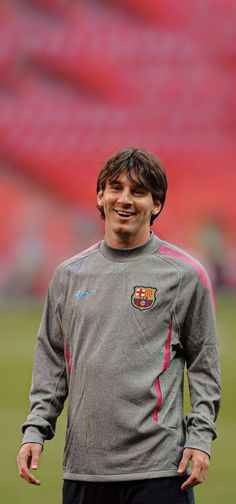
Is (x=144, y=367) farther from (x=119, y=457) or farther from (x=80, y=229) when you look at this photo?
(x=80, y=229)

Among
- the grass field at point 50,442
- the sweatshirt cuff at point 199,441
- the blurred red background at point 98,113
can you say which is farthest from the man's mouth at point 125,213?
the blurred red background at point 98,113

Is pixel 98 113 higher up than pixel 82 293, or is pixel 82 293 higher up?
pixel 98 113

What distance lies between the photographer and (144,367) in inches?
121

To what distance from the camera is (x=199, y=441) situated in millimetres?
3066

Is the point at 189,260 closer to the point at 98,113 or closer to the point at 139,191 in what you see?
the point at 139,191

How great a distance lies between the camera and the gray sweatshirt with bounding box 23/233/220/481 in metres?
3.07

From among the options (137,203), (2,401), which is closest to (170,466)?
(137,203)

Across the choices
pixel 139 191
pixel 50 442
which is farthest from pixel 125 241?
pixel 50 442

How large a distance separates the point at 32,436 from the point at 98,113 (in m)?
16.4

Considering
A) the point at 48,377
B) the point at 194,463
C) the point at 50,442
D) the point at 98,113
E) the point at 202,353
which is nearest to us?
the point at 194,463

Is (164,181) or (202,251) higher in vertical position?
(202,251)

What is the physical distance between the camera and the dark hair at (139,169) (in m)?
3.22

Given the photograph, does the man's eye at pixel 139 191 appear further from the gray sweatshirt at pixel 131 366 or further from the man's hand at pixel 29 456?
the man's hand at pixel 29 456

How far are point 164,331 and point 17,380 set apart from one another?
27.6 ft
